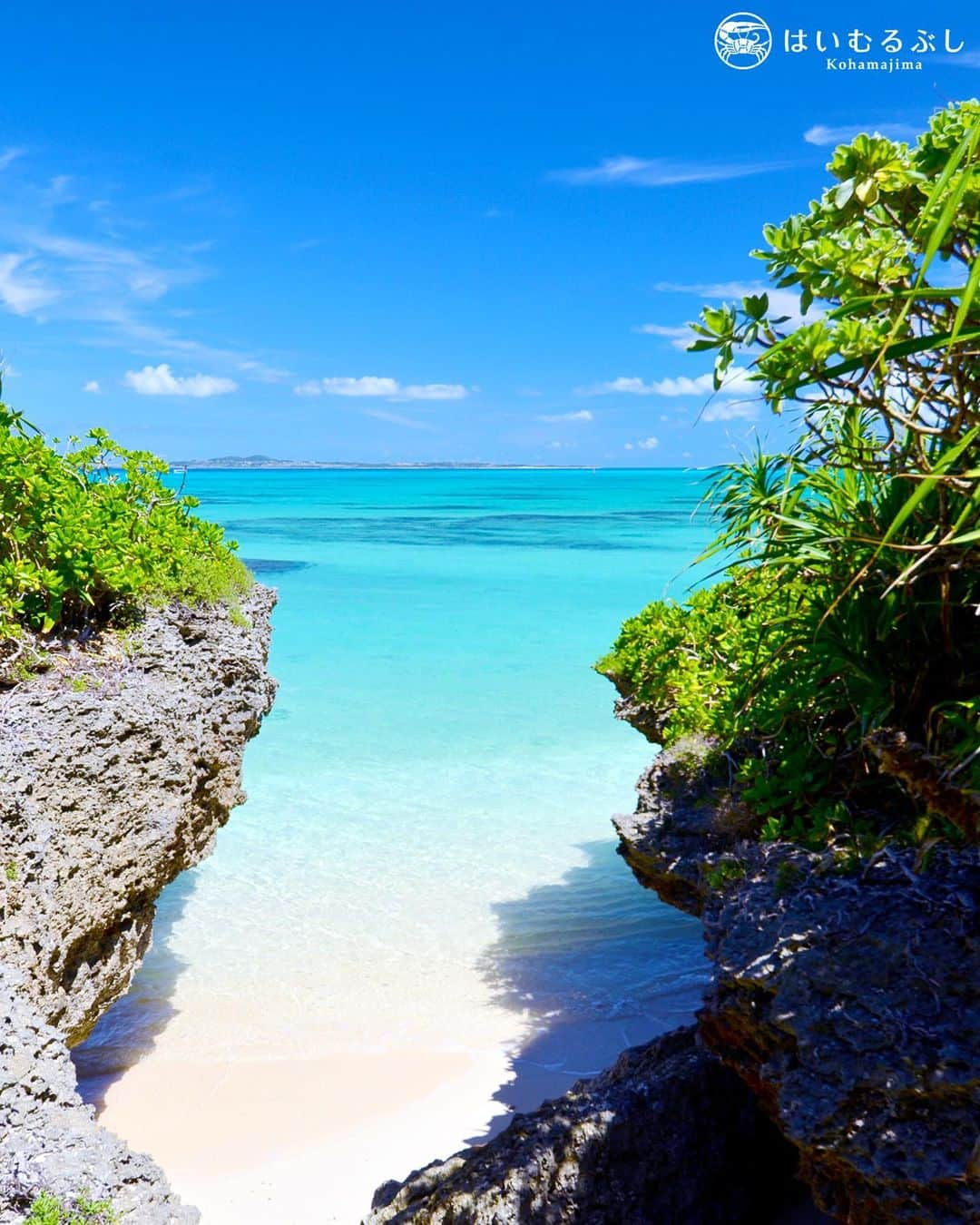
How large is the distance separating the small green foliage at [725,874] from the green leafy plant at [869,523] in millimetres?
144

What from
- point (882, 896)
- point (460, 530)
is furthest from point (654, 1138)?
point (460, 530)

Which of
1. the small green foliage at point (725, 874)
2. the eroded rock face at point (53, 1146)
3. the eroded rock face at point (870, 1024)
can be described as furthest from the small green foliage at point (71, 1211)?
the small green foliage at point (725, 874)

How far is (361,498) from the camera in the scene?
78.8 m

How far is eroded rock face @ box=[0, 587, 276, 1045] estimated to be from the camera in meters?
3.35

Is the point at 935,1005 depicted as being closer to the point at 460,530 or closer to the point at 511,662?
the point at 511,662

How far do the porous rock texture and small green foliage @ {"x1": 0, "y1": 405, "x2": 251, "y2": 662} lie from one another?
10.1 ft

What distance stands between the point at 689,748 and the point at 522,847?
4.14 m

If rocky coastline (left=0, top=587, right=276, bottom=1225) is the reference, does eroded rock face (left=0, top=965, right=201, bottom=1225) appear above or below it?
below

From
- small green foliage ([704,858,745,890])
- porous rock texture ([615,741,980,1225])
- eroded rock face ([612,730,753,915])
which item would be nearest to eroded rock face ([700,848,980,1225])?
porous rock texture ([615,741,980,1225])

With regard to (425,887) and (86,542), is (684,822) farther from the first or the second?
(425,887)

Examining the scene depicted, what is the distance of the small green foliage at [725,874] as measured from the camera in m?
3.19

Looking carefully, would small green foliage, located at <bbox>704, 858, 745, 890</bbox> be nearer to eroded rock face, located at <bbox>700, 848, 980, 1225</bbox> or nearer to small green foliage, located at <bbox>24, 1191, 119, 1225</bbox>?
eroded rock face, located at <bbox>700, 848, 980, 1225</bbox>

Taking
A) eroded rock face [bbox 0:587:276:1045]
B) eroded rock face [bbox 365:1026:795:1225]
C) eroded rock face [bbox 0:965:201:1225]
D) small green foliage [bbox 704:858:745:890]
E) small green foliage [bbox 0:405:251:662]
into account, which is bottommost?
eroded rock face [bbox 365:1026:795:1225]

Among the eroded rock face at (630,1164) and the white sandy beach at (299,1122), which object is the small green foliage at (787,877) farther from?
the white sandy beach at (299,1122)
